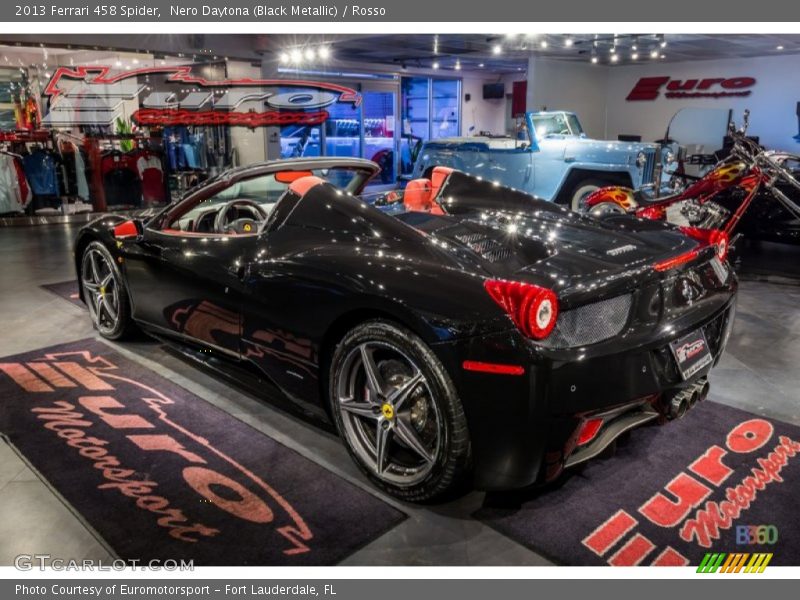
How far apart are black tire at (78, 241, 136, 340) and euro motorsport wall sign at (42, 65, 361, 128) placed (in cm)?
804

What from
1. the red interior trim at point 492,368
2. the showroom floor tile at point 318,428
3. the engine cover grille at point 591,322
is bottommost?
the showroom floor tile at point 318,428

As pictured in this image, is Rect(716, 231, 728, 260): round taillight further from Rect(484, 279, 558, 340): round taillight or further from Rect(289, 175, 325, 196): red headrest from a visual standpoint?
Rect(289, 175, 325, 196): red headrest

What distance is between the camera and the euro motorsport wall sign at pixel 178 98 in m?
11.1

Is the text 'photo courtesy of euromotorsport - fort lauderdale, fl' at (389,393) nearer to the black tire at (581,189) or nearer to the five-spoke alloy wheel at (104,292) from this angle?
the five-spoke alloy wheel at (104,292)

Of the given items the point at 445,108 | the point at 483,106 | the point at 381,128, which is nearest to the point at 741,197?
the point at 381,128

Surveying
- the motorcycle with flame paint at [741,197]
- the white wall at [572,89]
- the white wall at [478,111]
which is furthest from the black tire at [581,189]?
the white wall at [478,111]

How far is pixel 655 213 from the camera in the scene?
6742 millimetres

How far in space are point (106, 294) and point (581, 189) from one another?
23.0 feet

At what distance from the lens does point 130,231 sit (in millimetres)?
3729

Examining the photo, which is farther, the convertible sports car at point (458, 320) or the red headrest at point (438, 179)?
the red headrest at point (438, 179)

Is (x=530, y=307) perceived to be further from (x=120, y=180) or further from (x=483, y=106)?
(x=483, y=106)

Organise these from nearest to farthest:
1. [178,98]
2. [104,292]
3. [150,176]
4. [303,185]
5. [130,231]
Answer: [303,185] → [130,231] → [104,292] → [150,176] → [178,98]

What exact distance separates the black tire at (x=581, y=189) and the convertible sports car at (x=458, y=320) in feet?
20.9
